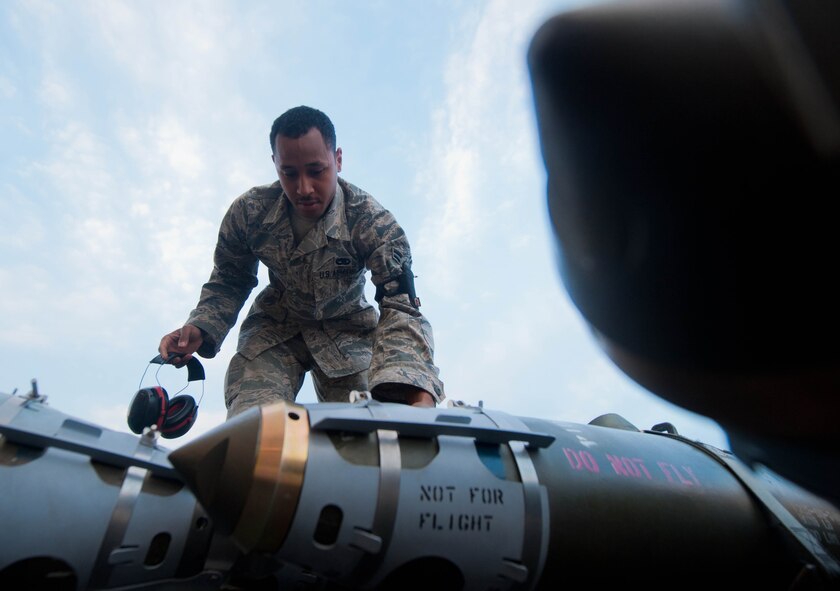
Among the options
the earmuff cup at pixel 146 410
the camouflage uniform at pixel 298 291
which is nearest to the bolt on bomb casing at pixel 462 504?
the earmuff cup at pixel 146 410

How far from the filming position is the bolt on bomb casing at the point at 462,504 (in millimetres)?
815

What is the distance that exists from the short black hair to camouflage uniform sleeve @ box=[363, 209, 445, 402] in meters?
0.36

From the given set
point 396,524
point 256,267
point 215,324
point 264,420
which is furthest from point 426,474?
point 256,267

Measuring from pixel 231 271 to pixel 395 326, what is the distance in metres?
0.86

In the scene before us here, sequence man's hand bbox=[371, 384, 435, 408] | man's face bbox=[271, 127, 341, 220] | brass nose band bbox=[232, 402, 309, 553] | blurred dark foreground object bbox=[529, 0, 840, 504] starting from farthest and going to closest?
man's face bbox=[271, 127, 341, 220]
man's hand bbox=[371, 384, 435, 408]
brass nose band bbox=[232, 402, 309, 553]
blurred dark foreground object bbox=[529, 0, 840, 504]

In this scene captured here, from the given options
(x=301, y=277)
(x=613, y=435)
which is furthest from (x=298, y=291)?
(x=613, y=435)

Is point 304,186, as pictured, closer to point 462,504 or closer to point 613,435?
point 613,435

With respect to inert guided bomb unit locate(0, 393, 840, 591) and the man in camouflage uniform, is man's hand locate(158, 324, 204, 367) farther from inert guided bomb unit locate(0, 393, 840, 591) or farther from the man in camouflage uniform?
inert guided bomb unit locate(0, 393, 840, 591)

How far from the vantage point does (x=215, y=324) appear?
81.9 inches

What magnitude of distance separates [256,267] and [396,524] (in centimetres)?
175

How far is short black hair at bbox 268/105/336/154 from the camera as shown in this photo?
210 centimetres

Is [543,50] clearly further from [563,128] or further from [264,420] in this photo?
[264,420]

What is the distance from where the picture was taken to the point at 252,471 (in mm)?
800

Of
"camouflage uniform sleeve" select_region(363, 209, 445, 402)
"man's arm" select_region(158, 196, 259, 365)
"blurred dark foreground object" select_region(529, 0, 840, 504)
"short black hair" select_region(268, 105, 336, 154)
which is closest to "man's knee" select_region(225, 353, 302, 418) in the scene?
"man's arm" select_region(158, 196, 259, 365)
